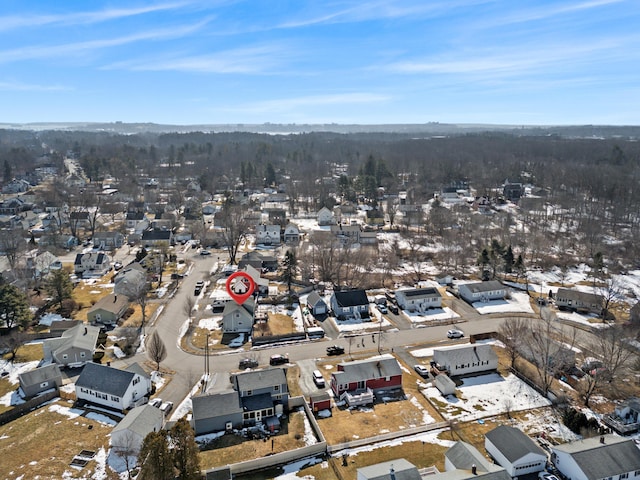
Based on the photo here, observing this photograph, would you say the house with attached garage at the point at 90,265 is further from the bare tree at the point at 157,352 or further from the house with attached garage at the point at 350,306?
the house with attached garage at the point at 350,306

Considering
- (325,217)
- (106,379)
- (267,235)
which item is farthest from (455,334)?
(325,217)

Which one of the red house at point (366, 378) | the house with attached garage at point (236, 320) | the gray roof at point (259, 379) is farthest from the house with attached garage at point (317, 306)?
the gray roof at point (259, 379)

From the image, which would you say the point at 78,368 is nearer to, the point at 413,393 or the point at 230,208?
the point at 413,393

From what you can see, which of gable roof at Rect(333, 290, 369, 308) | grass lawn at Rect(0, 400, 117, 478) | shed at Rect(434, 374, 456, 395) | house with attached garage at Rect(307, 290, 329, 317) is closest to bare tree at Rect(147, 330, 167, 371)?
grass lawn at Rect(0, 400, 117, 478)

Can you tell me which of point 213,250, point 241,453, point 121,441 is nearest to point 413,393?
point 241,453

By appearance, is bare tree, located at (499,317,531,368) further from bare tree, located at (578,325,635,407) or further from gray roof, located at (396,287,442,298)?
gray roof, located at (396,287,442,298)

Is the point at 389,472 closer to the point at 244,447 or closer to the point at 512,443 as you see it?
the point at 512,443

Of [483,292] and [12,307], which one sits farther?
[483,292]

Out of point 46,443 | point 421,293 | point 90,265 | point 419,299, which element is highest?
point 421,293
